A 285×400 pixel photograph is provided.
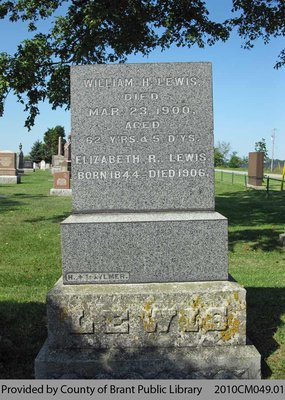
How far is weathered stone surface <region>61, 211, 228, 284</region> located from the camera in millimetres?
3650

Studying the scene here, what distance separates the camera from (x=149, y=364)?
3.43 m

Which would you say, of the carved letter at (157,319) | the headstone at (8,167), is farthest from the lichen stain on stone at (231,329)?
the headstone at (8,167)

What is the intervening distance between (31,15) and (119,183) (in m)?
10.7

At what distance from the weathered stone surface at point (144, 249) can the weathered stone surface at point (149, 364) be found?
0.59 metres

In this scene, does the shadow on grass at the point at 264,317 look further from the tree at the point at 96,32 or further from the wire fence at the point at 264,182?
the wire fence at the point at 264,182

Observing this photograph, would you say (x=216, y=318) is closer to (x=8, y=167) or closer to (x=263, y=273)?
(x=263, y=273)

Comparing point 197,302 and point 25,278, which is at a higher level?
point 197,302

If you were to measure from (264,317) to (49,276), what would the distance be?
3.53 m

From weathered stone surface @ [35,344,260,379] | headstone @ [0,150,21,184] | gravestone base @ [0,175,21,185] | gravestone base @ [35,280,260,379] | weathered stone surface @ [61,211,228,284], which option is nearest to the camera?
weathered stone surface @ [35,344,260,379]

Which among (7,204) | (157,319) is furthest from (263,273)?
(7,204)

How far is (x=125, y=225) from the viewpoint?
144 inches

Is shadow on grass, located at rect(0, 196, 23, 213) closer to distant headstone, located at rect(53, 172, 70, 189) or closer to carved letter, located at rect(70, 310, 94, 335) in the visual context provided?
distant headstone, located at rect(53, 172, 70, 189)

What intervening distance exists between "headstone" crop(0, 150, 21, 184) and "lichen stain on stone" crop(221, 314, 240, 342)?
25.9 meters

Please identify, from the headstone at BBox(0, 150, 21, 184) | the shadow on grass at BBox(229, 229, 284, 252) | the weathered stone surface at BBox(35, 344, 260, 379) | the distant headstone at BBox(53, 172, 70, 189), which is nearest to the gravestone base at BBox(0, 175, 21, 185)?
the headstone at BBox(0, 150, 21, 184)
